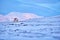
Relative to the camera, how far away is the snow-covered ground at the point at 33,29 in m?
2.28

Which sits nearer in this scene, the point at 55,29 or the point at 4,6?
the point at 55,29

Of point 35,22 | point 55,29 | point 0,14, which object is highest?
point 0,14

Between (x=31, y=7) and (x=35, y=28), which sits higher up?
(x=31, y=7)

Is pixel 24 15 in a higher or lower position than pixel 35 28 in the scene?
higher

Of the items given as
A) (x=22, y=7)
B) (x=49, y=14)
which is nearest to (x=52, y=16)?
(x=49, y=14)

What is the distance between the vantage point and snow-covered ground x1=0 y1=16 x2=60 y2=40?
89.9 inches

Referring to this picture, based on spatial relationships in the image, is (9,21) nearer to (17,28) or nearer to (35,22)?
(17,28)

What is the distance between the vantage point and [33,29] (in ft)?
7.67

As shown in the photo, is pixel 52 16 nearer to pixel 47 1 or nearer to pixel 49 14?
pixel 49 14

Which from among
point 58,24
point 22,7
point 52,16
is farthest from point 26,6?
point 58,24

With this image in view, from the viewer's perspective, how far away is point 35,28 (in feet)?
7.66

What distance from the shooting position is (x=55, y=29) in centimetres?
228

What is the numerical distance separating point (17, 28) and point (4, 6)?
1.55ft

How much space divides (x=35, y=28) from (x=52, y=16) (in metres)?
0.35
